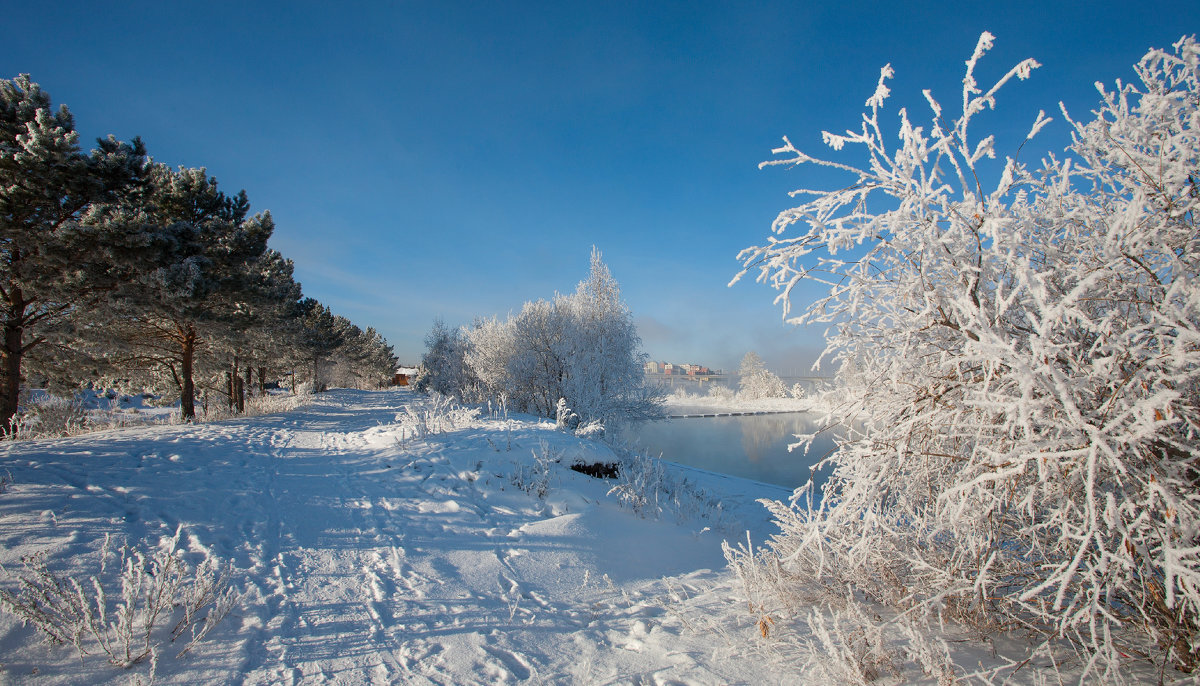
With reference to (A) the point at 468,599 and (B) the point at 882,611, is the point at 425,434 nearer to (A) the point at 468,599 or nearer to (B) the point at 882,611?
(A) the point at 468,599

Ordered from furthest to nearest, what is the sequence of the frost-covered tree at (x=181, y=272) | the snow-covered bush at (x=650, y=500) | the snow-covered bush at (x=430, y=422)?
the frost-covered tree at (x=181, y=272), the snow-covered bush at (x=430, y=422), the snow-covered bush at (x=650, y=500)

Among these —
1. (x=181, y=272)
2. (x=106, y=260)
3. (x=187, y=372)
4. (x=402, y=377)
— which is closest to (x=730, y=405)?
(x=187, y=372)

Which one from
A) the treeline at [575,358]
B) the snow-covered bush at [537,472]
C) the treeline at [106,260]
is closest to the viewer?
the snow-covered bush at [537,472]

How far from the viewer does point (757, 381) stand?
48781 millimetres

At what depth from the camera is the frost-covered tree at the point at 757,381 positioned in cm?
4803

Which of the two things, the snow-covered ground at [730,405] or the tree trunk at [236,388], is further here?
the snow-covered ground at [730,405]

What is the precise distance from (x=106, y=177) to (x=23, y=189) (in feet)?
4.83

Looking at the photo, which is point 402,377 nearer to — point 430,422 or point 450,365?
point 450,365

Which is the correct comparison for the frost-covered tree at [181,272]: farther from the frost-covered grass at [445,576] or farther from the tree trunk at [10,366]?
the frost-covered grass at [445,576]

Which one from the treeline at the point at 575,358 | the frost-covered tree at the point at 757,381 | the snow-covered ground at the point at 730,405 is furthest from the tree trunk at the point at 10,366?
the frost-covered tree at the point at 757,381

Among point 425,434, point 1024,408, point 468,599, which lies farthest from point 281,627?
point 425,434

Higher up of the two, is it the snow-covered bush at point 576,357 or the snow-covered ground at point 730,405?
the snow-covered bush at point 576,357

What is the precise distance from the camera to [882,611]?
2.69 m

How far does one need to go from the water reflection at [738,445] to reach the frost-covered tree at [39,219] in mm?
12361
